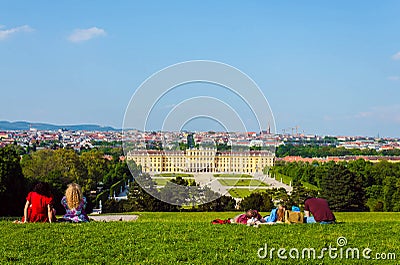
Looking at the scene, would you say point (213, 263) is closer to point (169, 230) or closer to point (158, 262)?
point (158, 262)

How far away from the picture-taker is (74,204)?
9680 millimetres

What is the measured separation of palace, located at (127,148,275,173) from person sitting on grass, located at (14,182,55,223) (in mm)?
10902

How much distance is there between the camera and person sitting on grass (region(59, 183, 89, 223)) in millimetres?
9586

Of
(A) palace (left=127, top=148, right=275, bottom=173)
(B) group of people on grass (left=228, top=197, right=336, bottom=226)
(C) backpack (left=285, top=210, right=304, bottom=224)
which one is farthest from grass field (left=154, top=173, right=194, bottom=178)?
(C) backpack (left=285, top=210, right=304, bottom=224)

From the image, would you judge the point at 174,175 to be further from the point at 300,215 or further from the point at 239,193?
the point at 239,193

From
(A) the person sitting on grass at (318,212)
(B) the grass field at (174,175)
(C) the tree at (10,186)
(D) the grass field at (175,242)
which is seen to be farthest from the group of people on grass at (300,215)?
(C) the tree at (10,186)

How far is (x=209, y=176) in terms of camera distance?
949 inches

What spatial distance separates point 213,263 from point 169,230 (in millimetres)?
2586

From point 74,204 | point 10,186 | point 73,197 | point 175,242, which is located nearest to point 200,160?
point 10,186

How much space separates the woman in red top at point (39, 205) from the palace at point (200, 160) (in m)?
10.9

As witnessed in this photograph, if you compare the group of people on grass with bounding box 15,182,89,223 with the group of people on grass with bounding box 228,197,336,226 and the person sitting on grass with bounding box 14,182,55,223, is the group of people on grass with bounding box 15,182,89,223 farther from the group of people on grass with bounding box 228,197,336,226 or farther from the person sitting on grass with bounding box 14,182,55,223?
the group of people on grass with bounding box 228,197,336,226

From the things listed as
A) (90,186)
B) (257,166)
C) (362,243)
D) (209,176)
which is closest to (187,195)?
(209,176)

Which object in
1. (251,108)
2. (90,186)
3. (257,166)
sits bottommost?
(90,186)

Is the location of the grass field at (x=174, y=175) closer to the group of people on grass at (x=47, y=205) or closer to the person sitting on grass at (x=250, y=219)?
the group of people on grass at (x=47, y=205)
